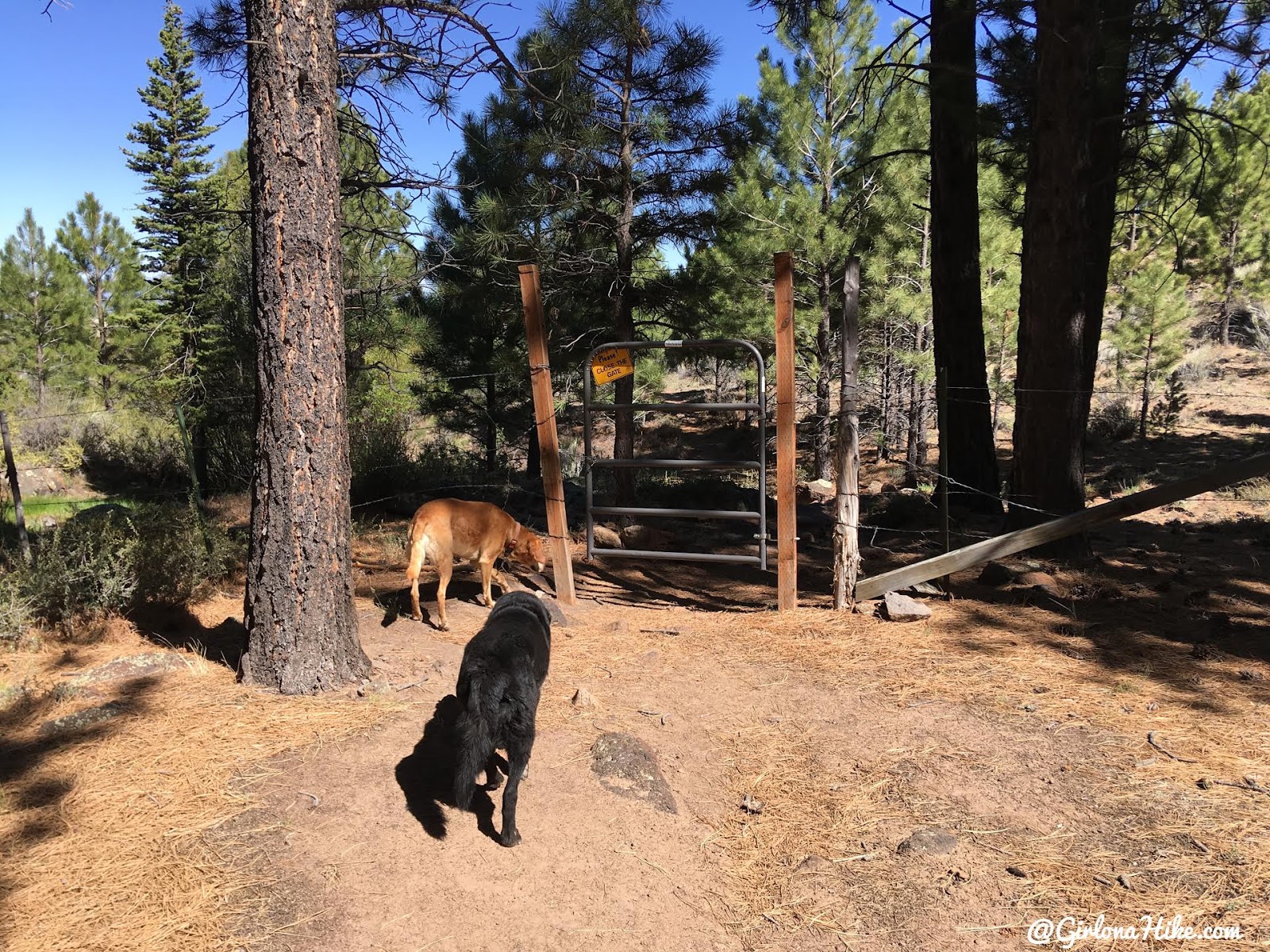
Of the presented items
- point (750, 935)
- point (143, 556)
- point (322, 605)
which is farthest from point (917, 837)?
point (143, 556)

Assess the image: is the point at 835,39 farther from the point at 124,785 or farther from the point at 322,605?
the point at 124,785

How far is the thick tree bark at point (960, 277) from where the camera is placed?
905cm

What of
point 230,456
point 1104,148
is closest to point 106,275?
point 230,456

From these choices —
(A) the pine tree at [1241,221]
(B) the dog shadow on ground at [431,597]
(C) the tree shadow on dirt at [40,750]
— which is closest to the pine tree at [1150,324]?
(A) the pine tree at [1241,221]

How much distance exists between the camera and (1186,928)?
2576 mm

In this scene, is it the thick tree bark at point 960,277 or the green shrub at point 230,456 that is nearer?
the thick tree bark at point 960,277

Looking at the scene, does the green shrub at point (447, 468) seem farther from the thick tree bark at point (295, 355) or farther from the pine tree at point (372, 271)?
the thick tree bark at point (295, 355)

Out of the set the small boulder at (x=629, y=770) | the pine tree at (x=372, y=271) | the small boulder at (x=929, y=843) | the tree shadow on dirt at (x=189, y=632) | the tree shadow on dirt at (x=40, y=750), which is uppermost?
the pine tree at (x=372, y=271)

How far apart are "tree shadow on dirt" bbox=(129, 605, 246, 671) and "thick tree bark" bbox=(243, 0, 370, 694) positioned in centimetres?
76

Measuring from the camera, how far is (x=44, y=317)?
91.4 ft

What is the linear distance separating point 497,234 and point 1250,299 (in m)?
25.9

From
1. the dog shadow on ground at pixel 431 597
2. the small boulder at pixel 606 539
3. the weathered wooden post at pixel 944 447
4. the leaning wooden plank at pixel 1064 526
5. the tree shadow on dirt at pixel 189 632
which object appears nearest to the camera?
the leaning wooden plank at pixel 1064 526

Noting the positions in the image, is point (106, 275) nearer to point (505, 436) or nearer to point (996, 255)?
point (505, 436)

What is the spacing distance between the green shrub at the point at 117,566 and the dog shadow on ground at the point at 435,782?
269 centimetres
